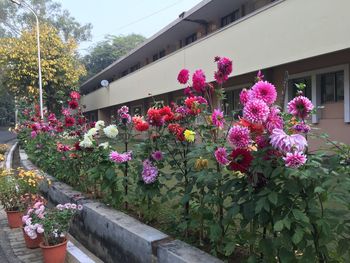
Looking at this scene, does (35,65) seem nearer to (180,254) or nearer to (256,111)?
(180,254)

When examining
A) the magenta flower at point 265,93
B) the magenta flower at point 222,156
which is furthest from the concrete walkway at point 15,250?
the magenta flower at point 265,93

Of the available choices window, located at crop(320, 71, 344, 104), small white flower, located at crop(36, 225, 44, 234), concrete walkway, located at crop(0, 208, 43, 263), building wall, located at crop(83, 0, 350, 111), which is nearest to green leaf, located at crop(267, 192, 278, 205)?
small white flower, located at crop(36, 225, 44, 234)

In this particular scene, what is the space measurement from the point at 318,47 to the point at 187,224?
23.8 feet

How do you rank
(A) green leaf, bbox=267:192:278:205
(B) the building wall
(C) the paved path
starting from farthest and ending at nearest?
(C) the paved path < (B) the building wall < (A) green leaf, bbox=267:192:278:205

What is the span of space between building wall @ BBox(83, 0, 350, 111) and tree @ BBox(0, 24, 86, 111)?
1228 cm

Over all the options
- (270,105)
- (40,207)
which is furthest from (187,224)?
(40,207)

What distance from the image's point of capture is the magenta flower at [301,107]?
88.4 inches

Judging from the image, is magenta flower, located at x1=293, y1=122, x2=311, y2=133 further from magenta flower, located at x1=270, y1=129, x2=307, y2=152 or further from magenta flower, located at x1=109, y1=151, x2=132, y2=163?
magenta flower, located at x1=109, y1=151, x2=132, y2=163

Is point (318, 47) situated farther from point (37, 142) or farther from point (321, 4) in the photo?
point (37, 142)

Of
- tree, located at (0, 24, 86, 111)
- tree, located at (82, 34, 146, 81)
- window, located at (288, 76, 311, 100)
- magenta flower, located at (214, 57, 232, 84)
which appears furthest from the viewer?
tree, located at (82, 34, 146, 81)

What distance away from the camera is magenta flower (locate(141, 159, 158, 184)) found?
3766 millimetres

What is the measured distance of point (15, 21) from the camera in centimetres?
4581

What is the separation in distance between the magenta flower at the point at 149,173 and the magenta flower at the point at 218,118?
95 cm

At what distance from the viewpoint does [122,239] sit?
370 centimetres
